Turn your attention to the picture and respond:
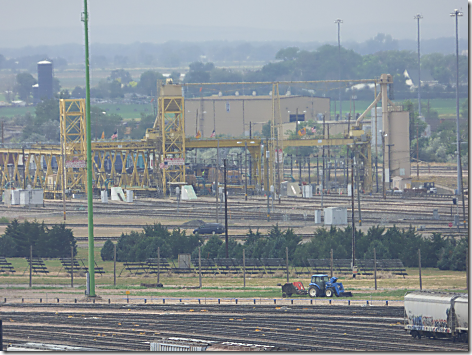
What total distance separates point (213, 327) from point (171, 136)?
74856 mm

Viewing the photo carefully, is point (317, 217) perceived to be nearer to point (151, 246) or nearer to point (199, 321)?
point (151, 246)

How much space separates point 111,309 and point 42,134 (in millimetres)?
149227

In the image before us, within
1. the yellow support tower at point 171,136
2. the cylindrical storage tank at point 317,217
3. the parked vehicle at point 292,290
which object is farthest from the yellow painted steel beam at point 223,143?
the parked vehicle at point 292,290

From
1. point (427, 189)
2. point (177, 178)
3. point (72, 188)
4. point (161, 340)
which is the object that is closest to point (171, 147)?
point (177, 178)

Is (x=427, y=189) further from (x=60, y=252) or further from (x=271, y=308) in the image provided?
(x=271, y=308)

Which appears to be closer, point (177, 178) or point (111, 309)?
point (111, 309)

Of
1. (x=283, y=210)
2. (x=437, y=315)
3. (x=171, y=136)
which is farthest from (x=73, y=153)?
(x=437, y=315)

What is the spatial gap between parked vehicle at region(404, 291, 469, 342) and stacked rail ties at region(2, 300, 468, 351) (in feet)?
1.23

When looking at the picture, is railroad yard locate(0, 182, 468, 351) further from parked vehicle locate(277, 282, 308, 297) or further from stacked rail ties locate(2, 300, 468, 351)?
parked vehicle locate(277, 282, 308, 297)

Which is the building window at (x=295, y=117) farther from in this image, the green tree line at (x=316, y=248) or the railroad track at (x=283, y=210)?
the green tree line at (x=316, y=248)

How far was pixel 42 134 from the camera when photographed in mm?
177750

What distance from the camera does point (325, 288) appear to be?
38.0 meters

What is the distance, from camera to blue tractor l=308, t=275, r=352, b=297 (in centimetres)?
3769

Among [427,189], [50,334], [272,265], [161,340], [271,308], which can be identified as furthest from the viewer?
[427,189]
